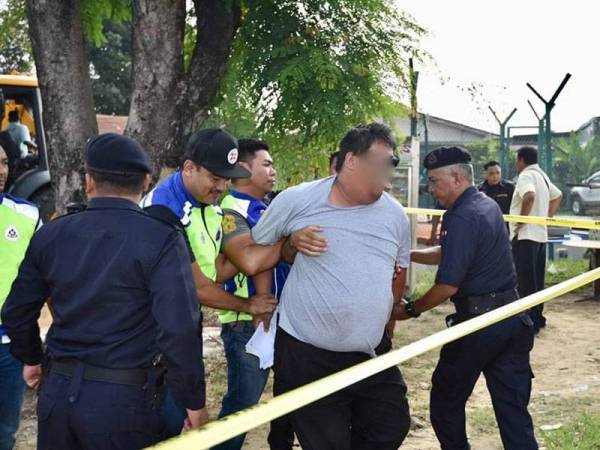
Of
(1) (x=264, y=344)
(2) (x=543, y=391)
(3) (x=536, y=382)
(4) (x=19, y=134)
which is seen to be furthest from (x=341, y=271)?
(4) (x=19, y=134)

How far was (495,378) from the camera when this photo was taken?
4.27 m

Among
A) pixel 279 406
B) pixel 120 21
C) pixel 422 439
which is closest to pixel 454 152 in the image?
pixel 422 439

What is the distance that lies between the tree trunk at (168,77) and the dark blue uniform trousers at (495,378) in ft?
9.39

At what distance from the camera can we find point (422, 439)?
514 centimetres

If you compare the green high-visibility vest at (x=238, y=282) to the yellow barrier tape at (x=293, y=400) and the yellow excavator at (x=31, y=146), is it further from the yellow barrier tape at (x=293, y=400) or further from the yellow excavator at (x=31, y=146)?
the yellow excavator at (x=31, y=146)

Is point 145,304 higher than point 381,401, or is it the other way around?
point 145,304

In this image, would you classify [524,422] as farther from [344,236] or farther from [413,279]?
[413,279]

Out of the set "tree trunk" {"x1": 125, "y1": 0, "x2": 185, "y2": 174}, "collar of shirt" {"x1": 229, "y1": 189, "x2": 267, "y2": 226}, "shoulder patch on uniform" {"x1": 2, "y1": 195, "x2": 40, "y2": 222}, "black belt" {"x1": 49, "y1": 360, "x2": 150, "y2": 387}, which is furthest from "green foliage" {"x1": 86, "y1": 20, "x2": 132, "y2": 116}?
"black belt" {"x1": 49, "y1": 360, "x2": 150, "y2": 387}

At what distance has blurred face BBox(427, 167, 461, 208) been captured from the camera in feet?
13.9

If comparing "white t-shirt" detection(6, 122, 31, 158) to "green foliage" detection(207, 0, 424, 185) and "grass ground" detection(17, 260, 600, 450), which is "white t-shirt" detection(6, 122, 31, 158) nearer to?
"grass ground" detection(17, 260, 600, 450)

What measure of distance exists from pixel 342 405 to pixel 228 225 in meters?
1.06

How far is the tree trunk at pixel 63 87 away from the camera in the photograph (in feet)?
18.6

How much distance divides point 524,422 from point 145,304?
2.44 meters

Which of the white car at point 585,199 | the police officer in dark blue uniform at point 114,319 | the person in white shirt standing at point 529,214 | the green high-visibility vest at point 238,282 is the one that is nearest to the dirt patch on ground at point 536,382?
the person in white shirt standing at point 529,214
